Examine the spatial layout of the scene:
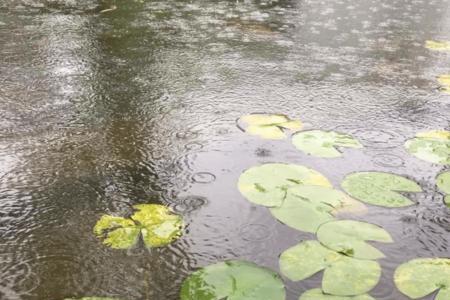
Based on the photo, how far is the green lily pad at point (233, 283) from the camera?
5.05ft

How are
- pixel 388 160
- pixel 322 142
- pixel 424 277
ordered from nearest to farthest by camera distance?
pixel 424 277 < pixel 388 160 < pixel 322 142

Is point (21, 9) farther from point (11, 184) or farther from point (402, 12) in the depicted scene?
point (402, 12)

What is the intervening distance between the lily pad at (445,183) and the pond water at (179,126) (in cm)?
3

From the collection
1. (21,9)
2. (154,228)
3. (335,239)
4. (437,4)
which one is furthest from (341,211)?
(437,4)

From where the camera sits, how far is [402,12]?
5957mm

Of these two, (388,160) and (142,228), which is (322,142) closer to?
(388,160)

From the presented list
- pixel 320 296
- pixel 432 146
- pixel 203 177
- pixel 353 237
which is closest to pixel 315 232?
pixel 353 237

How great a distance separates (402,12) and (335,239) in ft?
16.4

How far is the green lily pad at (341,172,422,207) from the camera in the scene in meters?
2.11

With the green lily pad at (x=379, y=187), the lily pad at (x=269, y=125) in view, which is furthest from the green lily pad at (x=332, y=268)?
the lily pad at (x=269, y=125)

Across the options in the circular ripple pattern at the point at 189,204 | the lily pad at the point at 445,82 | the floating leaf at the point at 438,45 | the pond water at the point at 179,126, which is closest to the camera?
the pond water at the point at 179,126

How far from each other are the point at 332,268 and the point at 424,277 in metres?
0.33

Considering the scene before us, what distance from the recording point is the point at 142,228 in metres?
1.86

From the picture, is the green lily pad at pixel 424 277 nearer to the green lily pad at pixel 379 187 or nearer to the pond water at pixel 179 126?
the pond water at pixel 179 126
